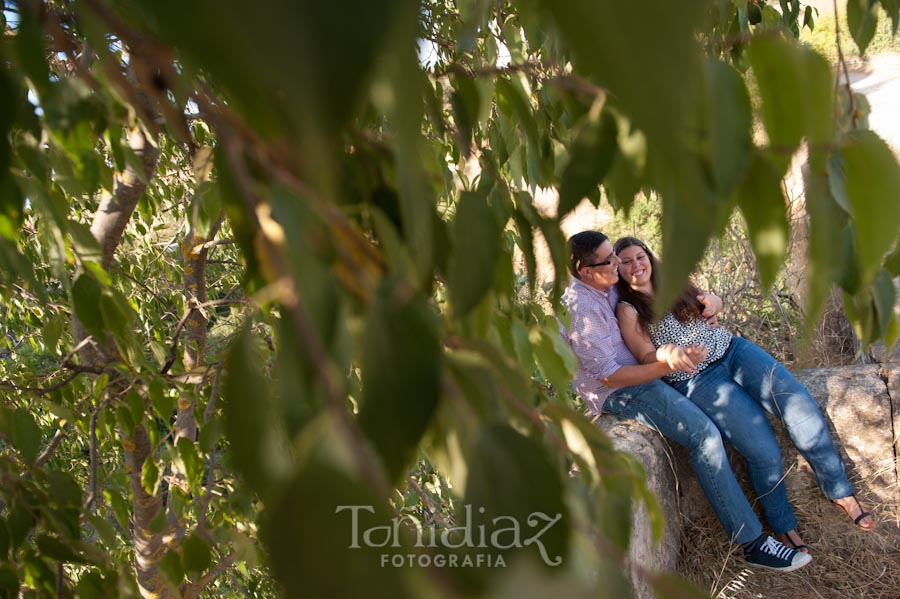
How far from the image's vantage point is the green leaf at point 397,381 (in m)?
0.23

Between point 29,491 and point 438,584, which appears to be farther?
point 29,491

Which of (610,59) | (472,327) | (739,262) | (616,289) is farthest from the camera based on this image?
(739,262)

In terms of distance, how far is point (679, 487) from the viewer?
2.65 m

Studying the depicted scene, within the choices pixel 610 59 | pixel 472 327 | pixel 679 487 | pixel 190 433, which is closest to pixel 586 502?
pixel 472 327

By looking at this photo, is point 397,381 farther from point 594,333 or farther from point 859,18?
point 594,333

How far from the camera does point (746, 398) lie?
2.56m

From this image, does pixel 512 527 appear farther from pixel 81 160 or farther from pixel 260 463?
pixel 81 160

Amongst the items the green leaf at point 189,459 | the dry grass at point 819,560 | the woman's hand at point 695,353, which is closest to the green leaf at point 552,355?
the green leaf at point 189,459

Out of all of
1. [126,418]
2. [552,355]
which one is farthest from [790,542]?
[126,418]

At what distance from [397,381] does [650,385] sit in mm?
2347

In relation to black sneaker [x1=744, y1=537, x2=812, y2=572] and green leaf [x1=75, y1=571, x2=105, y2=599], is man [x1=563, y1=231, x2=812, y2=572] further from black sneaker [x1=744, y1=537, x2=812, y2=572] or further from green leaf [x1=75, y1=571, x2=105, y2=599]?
green leaf [x1=75, y1=571, x2=105, y2=599]

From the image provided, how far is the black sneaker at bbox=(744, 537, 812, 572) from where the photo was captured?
7.73 feet

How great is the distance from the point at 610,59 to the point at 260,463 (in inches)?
6.3

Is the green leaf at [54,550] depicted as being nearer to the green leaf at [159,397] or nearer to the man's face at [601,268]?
the green leaf at [159,397]
